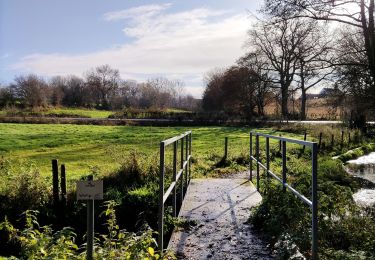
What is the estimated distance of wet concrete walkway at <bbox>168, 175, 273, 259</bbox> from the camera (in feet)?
17.7

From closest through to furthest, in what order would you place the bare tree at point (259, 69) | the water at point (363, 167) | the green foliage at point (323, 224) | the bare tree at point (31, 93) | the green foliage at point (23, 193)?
1. the green foliage at point (323, 224)
2. the green foliage at point (23, 193)
3. the water at point (363, 167)
4. the bare tree at point (259, 69)
5. the bare tree at point (31, 93)

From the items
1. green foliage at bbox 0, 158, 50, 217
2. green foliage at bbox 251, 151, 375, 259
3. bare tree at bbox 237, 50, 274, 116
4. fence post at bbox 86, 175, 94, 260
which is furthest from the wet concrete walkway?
bare tree at bbox 237, 50, 274, 116

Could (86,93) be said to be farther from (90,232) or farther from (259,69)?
(90,232)

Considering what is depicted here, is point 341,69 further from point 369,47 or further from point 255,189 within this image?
point 255,189

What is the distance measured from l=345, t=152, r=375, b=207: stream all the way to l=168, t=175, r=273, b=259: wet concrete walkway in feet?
12.3

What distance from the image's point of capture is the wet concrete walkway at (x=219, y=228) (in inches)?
213

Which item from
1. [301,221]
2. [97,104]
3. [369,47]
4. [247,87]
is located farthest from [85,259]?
[97,104]

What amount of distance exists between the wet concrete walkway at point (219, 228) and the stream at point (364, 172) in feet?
12.3

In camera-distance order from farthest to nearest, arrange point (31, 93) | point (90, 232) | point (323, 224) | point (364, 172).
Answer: point (31, 93)
point (364, 172)
point (323, 224)
point (90, 232)

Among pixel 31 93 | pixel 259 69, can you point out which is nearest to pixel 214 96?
pixel 259 69

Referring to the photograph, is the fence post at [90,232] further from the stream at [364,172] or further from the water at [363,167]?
the water at [363,167]

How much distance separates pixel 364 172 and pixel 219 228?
40.0 ft

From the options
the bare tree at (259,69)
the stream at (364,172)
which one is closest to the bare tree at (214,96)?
the bare tree at (259,69)

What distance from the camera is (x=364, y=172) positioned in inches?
659
